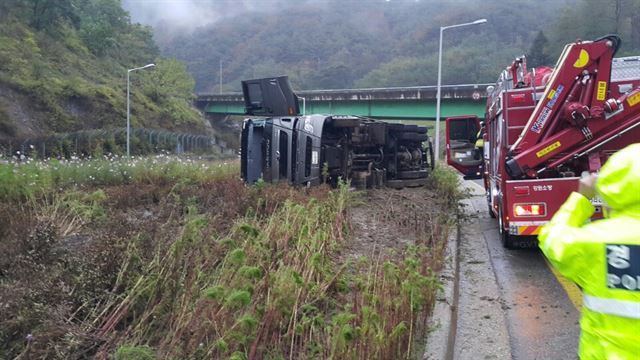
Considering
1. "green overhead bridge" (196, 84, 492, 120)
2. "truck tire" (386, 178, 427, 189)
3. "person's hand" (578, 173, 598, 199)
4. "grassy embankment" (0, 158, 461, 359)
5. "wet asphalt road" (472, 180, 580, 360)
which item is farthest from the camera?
"green overhead bridge" (196, 84, 492, 120)

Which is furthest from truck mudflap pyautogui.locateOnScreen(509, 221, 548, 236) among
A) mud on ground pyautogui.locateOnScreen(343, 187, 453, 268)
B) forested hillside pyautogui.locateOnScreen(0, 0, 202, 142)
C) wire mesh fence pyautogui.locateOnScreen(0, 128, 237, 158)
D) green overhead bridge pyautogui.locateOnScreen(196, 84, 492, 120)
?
forested hillside pyautogui.locateOnScreen(0, 0, 202, 142)

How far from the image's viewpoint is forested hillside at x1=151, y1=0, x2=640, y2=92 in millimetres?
57944

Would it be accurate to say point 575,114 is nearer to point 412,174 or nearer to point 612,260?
point 612,260

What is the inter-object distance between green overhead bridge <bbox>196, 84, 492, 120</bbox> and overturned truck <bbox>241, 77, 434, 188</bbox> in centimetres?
2205

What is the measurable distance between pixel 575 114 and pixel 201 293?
5509mm

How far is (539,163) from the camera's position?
7637 millimetres

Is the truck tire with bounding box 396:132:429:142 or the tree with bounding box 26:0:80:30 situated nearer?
the truck tire with bounding box 396:132:429:142

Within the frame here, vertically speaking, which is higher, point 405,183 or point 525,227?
point 405,183

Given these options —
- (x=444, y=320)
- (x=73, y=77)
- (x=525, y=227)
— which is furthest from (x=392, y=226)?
(x=73, y=77)

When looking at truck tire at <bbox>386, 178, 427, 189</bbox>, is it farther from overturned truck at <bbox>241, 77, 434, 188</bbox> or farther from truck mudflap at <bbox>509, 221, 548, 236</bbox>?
truck mudflap at <bbox>509, 221, 548, 236</bbox>

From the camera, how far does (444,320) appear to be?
491cm

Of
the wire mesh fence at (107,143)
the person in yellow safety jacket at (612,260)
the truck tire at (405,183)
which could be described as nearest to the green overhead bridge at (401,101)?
the wire mesh fence at (107,143)

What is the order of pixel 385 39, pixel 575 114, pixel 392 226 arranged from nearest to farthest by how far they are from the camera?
pixel 575 114
pixel 392 226
pixel 385 39

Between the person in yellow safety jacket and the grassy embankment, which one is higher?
the person in yellow safety jacket
